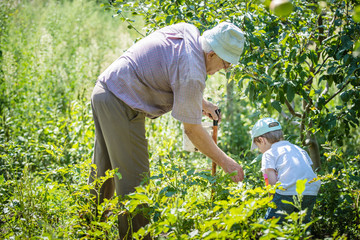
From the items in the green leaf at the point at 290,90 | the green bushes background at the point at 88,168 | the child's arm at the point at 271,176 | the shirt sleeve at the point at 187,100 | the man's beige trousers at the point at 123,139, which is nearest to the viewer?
the green bushes background at the point at 88,168

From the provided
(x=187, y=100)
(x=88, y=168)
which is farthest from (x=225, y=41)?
(x=88, y=168)

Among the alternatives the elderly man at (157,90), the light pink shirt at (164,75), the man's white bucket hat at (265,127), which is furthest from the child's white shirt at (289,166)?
the light pink shirt at (164,75)

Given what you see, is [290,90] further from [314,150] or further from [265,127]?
[314,150]

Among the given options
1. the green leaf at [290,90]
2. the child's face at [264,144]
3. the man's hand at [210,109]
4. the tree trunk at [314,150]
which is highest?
the green leaf at [290,90]

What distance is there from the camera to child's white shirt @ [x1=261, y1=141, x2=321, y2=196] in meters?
2.20

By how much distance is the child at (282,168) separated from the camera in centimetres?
220

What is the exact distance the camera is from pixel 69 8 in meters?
8.56

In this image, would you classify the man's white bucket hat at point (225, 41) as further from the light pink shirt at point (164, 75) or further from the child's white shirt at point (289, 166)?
the child's white shirt at point (289, 166)

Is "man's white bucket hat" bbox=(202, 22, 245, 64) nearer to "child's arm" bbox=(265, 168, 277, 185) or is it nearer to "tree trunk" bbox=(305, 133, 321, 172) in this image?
"child's arm" bbox=(265, 168, 277, 185)

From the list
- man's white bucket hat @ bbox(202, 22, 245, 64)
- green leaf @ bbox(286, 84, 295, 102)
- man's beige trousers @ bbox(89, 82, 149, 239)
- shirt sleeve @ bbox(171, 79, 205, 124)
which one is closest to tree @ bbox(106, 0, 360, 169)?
green leaf @ bbox(286, 84, 295, 102)

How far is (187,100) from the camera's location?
1.97 metres

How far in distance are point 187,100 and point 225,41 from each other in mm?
396

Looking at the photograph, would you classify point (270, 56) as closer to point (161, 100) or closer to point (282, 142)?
point (282, 142)

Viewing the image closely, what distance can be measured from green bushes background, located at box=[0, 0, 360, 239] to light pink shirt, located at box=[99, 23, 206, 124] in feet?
1.20
